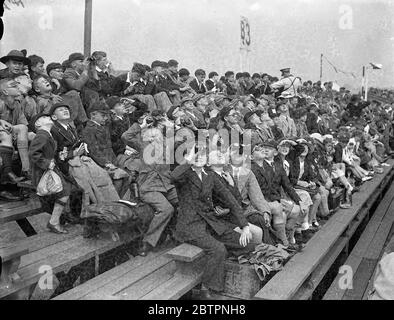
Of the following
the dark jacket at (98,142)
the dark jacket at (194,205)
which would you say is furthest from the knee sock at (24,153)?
the dark jacket at (194,205)

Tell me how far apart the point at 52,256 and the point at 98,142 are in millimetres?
1570

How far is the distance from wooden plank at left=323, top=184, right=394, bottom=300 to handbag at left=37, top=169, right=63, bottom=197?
2.87 meters

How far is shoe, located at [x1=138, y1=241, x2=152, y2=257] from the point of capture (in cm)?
394

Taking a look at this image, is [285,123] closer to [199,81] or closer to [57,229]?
[199,81]

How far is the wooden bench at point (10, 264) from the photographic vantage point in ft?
9.25

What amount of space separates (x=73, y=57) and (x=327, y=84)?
12858mm

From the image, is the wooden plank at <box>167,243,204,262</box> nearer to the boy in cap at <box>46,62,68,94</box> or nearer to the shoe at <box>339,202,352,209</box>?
the boy in cap at <box>46,62,68,94</box>

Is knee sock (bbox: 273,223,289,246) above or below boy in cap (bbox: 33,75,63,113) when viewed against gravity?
below

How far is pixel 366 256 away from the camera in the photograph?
6.18m

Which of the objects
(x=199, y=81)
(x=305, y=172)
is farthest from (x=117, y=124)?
(x=199, y=81)

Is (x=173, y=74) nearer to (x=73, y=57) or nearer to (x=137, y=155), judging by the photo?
(x=73, y=57)

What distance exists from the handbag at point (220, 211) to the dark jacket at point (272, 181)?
101 cm

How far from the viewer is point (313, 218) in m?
5.90

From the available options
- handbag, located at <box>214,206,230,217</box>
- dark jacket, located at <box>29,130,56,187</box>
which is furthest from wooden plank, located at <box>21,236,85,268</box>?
handbag, located at <box>214,206,230,217</box>
